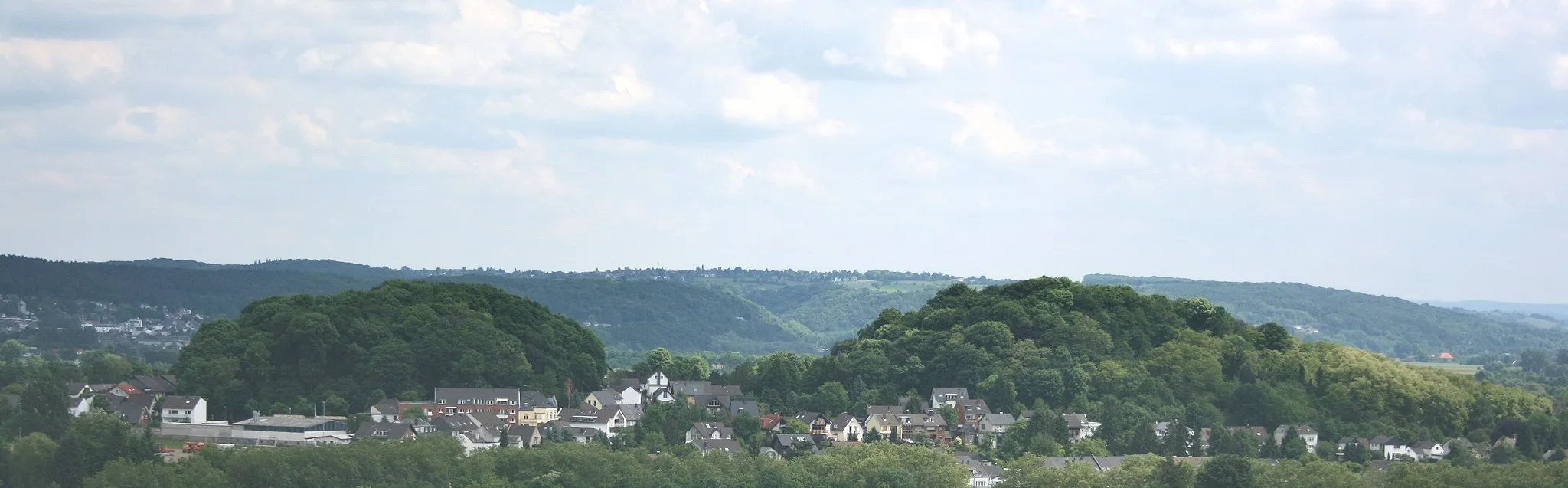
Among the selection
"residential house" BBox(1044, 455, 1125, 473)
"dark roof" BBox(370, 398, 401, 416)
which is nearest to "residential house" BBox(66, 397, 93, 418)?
"dark roof" BBox(370, 398, 401, 416)

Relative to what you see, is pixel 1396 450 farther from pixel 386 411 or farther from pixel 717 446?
pixel 386 411

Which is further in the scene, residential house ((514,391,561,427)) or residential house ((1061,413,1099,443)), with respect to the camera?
residential house ((514,391,561,427))

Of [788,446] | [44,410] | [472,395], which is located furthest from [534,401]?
[44,410]

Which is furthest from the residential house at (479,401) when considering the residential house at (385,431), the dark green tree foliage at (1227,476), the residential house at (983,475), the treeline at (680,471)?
the dark green tree foliage at (1227,476)

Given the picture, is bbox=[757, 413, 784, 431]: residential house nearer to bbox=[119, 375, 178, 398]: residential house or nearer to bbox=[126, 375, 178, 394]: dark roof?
bbox=[119, 375, 178, 398]: residential house

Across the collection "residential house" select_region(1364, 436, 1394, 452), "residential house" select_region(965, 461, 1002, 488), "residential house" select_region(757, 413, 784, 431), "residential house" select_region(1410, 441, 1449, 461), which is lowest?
"residential house" select_region(965, 461, 1002, 488)

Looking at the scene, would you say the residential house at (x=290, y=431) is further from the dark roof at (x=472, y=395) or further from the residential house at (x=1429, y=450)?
the residential house at (x=1429, y=450)
